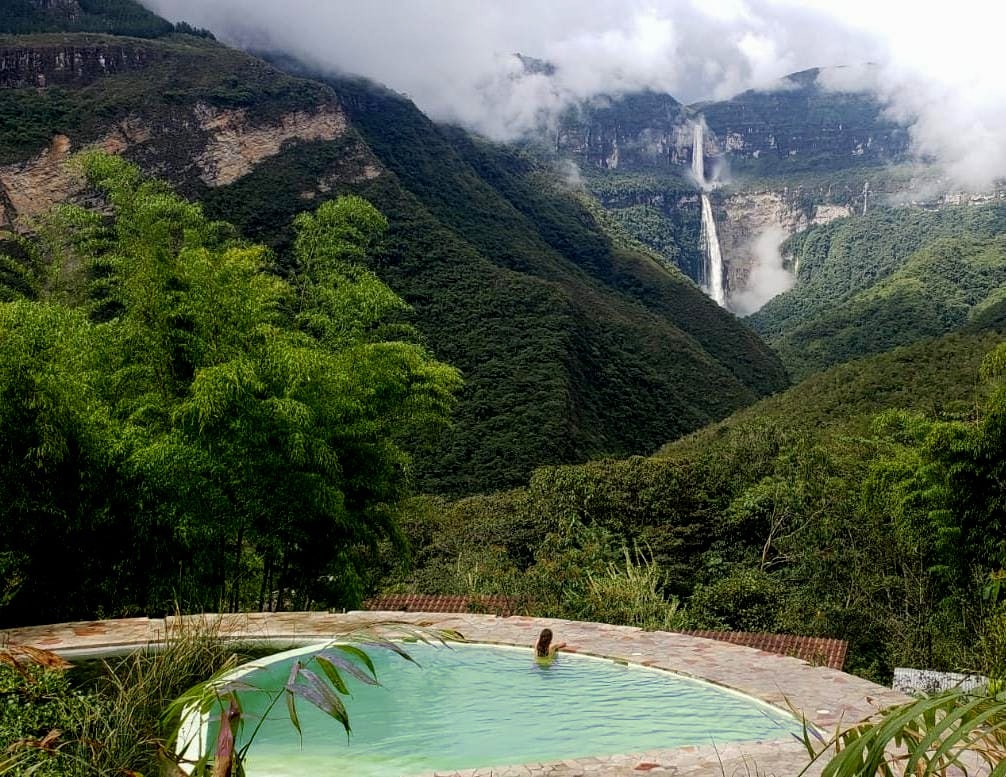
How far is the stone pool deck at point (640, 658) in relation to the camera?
12.9 feet

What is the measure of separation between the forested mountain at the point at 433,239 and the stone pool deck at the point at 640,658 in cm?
2201

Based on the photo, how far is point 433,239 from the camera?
4594 cm

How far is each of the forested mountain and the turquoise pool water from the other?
22.9 metres

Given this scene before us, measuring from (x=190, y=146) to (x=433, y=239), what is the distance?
12.9m

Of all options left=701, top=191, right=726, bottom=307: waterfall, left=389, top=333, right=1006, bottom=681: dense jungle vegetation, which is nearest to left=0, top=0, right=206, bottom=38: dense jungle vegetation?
left=389, top=333, right=1006, bottom=681: dense jungle vegetation

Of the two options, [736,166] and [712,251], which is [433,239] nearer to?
[712,251]

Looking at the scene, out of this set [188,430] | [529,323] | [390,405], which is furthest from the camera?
[529,323]

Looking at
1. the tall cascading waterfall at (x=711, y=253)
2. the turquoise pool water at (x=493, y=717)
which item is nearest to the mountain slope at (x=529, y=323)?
the turquoise pool water at (x=493, y=717)

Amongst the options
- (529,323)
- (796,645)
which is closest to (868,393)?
(529,323)

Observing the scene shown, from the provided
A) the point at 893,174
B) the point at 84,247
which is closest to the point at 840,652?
the point at 84,247

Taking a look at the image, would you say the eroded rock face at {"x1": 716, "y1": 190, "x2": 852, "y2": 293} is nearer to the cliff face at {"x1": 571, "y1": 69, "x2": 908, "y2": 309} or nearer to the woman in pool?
the cliff face at {"x1": 571, "y1": 69, "x2": 908, "y2": 309}

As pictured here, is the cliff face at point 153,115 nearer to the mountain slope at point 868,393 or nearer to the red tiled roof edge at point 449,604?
the mountain slope at point 868,393

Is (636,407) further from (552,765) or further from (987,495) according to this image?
(552,765)

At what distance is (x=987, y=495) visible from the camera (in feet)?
36.7
